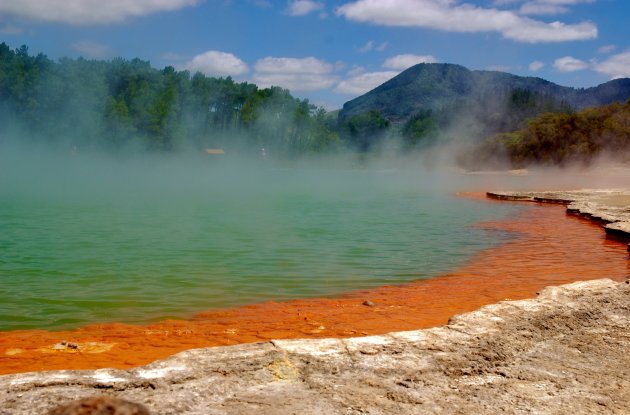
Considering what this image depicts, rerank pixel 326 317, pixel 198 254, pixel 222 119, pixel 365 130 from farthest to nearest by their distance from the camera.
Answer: pixel 365 130
pixel 222 119
pixel 198 254
pixel 326 317

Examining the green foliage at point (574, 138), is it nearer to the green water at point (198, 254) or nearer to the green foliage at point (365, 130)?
the green water at point (198, 254)

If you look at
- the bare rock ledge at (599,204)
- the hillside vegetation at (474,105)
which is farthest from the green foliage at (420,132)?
the bare rock ledge at (599,204)

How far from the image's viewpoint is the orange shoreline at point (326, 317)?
4449 mm

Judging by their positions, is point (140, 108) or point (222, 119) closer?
point (140, 108)

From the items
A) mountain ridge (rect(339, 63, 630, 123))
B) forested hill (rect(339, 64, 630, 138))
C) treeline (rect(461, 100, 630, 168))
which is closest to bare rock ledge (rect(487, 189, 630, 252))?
treeline (rect(461, 100, 630, 168))

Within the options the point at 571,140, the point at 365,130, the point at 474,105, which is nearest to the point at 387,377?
A: the point at 571,140

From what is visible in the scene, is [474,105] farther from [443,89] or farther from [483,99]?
[443,89]

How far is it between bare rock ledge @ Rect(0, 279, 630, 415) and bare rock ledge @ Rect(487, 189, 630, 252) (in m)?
→ 7.53

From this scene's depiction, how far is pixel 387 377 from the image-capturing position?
2.97m

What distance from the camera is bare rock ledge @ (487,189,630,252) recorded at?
10.7 meters

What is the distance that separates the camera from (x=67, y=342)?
4.66 metres

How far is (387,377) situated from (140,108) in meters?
61.8

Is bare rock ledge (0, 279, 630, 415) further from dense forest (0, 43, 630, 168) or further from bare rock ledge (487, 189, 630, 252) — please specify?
dense forest (0, 43, 630, 168)

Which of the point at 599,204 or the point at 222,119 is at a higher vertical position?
the point at 222,119
